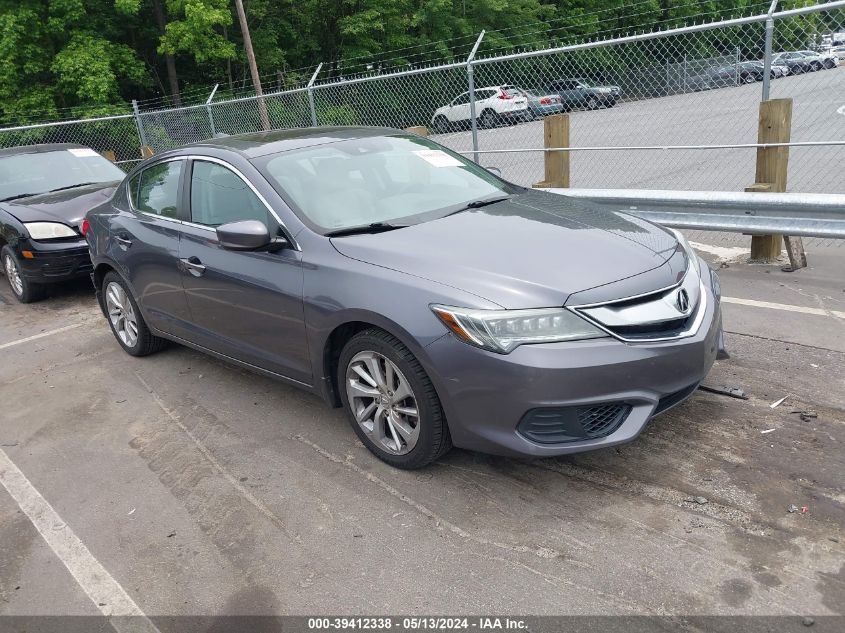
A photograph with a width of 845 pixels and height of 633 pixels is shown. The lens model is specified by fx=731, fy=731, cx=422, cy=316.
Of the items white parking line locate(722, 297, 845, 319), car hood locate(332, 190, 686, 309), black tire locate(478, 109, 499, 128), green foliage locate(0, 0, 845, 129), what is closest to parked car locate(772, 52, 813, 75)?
white parking line locate(722, 297, 845, 319)

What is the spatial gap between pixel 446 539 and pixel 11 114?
91.0 ft

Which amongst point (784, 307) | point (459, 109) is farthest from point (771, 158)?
point (459, 109)

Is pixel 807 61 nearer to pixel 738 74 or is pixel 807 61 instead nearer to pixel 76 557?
pixel 738 74

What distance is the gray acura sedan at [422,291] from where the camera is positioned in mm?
3002

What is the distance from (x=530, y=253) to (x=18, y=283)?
656 cm

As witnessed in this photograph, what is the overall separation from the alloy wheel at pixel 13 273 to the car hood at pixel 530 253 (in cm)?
557

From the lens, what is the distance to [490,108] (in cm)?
1065

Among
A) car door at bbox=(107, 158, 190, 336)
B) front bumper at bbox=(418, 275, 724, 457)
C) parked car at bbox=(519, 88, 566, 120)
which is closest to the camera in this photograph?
front bumper at bbox=(418, 275, 724, 457)

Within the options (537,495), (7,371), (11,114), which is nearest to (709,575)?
(537,495)

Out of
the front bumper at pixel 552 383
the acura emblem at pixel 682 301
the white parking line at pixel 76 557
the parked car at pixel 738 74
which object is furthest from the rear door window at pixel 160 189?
the parked car at pixel 738 74

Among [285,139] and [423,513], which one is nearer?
[423,513]

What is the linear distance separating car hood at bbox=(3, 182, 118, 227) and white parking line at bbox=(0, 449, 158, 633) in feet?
13.2

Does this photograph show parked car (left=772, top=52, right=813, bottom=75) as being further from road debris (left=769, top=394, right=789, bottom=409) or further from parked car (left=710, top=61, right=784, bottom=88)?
road debris (left=769, top=394, right=789, bottom=409)

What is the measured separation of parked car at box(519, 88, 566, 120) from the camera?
994cm
